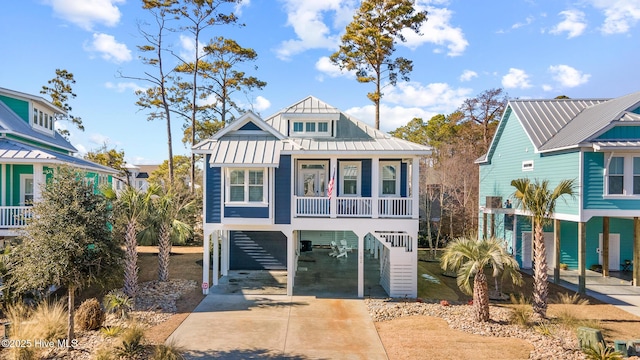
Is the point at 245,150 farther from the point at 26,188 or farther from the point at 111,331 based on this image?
the point at 26,188

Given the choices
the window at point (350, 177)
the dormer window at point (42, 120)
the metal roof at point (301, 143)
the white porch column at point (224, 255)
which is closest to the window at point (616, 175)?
the metal roof at point (301, 143)

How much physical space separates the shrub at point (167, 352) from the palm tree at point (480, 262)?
328 inches

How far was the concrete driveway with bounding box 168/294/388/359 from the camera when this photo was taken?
888cm

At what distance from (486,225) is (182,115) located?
23.8m

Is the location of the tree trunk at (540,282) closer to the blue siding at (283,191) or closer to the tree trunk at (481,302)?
the tree trunk at (481,302)

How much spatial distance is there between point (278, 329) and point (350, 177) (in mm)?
7940

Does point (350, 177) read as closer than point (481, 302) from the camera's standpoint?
No

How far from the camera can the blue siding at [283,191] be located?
14.0m

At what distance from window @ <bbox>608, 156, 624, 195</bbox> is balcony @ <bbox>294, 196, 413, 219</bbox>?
28.1 feet

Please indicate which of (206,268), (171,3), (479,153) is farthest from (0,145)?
(479,153)

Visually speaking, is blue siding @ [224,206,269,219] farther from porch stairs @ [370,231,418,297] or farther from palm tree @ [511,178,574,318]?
palm tree @ [511,178,574,318]

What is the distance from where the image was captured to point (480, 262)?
10906mm

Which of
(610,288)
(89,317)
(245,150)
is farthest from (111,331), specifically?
(610,288)

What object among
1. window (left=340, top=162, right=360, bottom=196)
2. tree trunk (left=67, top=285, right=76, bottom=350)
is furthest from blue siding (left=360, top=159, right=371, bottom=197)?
tree trunk (left=67, top=285, right=76, bottom=350)
